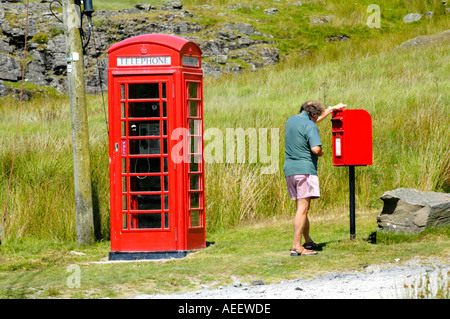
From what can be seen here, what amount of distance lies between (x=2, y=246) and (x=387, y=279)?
20.1 feet

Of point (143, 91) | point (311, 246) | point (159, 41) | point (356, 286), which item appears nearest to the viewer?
point (356, 286)

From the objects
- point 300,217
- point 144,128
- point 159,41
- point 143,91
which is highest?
point 159,41

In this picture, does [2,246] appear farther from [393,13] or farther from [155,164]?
[393,13]

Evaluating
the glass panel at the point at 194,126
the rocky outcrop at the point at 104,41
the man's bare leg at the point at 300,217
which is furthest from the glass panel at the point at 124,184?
the rocky outcrop at the point at 104,41

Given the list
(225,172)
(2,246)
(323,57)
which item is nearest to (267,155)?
(225,172)

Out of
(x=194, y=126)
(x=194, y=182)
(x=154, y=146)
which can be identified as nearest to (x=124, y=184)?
(x=154, y=146)

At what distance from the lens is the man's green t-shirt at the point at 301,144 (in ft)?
25.8

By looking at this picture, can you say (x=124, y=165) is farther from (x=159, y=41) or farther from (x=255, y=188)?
(x=255, y=188)

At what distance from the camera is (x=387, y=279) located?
255 inches

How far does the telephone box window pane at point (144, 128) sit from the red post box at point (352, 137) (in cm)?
231

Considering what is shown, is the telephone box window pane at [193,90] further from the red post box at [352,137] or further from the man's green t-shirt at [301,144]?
the red post box at [352,137]

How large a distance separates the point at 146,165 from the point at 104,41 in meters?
23.3

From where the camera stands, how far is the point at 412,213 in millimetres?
8680

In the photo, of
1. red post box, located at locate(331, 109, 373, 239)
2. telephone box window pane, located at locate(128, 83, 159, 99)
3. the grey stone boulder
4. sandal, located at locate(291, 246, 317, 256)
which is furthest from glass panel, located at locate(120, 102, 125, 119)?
the grey stone boulder
